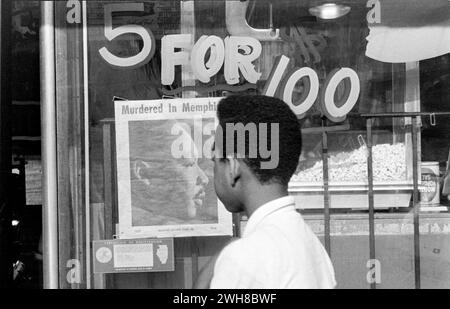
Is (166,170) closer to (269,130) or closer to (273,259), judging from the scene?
(269,130)

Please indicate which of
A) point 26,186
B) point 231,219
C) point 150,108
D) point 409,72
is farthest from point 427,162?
point 26,186

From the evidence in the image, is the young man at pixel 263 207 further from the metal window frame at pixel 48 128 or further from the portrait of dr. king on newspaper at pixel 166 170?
the metal window frame at pixel 48 128

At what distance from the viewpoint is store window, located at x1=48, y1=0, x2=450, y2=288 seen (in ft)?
11.3

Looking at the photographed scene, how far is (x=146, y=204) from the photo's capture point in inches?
137

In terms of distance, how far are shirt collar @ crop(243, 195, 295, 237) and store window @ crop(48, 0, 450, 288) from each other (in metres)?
1.50

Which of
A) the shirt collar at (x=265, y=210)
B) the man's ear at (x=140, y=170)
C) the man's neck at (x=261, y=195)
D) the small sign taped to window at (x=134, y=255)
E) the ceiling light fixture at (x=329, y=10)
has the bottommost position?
the small sign taped to window at (x=134, y=255)

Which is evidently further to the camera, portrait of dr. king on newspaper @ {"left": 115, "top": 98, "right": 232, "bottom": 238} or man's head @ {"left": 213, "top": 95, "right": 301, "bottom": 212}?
portrait of dr. king on newspaper @ {"left": 115, "top": 98, "right": 232, "bottom": 238}

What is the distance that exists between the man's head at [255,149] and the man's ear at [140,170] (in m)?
1.34

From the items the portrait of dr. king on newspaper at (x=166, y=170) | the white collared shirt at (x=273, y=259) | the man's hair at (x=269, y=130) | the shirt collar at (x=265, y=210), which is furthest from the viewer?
the portrait of dr. king on newspaper at (x=166, y=170)

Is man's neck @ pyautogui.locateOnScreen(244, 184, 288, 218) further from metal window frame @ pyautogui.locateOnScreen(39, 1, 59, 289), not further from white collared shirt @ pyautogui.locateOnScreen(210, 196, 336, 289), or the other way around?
metal window frame @ pyautogui.locateOnScreen(39, 1, 59, 289)

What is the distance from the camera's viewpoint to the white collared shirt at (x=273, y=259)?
1.80m

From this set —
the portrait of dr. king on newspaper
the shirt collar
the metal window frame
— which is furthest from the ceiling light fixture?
the shirt collar

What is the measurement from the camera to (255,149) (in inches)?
83.6

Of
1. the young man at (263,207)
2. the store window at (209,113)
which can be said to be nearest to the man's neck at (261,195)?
the young man at (263,207)
